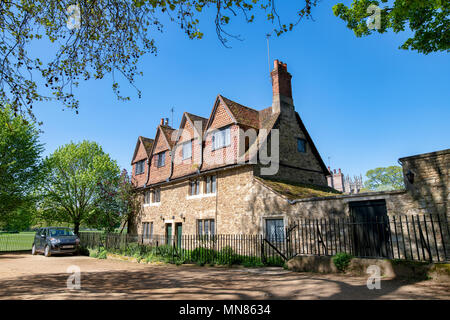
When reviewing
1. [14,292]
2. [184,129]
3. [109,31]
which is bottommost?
[14,292]

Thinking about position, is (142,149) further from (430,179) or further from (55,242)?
(430,179)

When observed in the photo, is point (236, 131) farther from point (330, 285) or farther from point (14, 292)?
point (14, 292)

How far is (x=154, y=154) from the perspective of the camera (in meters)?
26.3

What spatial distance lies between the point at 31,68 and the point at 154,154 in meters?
19.3

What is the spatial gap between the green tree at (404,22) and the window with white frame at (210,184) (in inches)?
469

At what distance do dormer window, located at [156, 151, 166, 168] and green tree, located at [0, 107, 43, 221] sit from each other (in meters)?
10.3

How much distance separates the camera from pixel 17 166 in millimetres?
22844

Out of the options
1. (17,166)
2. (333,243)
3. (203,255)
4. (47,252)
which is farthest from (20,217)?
(333,243)

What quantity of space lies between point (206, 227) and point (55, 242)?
10756 mm

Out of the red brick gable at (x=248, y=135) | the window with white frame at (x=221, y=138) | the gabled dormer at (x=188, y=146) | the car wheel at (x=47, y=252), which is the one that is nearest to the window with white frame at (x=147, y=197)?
the red brick gable at (x=248, y=135)

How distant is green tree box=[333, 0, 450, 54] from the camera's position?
10852 millimetres

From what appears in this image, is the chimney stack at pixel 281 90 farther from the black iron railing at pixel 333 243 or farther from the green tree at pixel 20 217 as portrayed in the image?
the green tree at pixel 20 217
